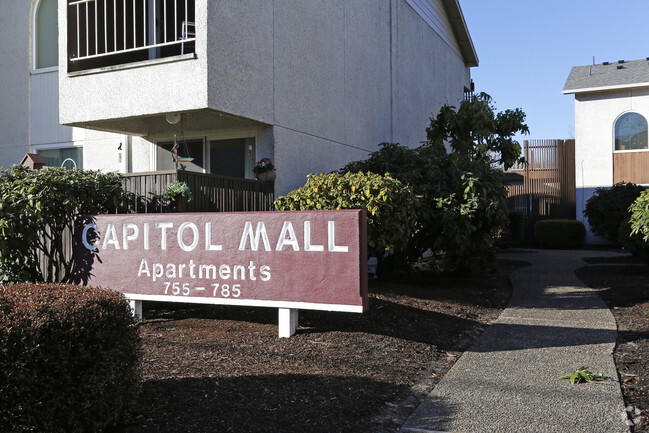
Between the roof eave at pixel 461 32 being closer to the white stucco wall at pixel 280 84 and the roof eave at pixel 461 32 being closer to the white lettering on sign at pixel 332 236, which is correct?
the white stucco wall at pixel 280 84

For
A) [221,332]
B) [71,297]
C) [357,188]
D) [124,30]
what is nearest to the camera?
[71,297]

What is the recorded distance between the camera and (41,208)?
761 cm

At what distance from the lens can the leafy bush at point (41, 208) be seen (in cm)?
757

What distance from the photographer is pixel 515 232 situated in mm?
21766

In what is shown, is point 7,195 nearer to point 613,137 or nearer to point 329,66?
point 329,66

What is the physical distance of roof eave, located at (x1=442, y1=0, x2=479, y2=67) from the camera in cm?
2110

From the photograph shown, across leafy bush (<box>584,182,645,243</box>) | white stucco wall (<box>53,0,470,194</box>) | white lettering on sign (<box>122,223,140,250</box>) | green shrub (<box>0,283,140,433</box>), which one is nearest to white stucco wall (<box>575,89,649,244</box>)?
leafy bush (<box>584,182,645,243</box>)

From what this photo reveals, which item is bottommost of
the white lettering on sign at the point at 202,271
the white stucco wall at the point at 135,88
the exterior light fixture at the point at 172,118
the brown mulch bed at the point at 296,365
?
the brown mulch bed at the point at 296,365

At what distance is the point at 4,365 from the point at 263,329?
3763 mm

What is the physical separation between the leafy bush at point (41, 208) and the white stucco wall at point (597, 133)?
67.2 ft

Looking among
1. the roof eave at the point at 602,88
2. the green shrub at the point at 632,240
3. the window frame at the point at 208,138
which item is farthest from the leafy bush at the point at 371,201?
the roof eave at the point at 602,88

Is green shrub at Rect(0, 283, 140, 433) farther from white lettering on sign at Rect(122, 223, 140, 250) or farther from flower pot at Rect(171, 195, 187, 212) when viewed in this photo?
flower pot at Rect(171, 195, 187, 212)

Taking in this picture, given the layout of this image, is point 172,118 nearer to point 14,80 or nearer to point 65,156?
point 65,156

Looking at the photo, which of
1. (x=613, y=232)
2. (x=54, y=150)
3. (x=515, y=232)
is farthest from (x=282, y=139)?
(x=515, y=232)
